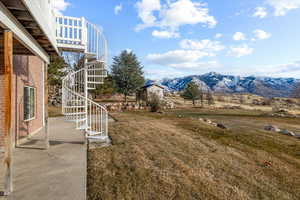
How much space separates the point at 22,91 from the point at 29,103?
0.62 m

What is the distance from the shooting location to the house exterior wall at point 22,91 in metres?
4.34

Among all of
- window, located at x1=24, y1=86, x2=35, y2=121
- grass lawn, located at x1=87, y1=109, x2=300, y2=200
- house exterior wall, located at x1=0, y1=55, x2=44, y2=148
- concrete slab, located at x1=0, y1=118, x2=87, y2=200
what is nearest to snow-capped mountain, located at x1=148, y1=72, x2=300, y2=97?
house exterior wall, located at x1=0, y1=55, x2=44, y2=148

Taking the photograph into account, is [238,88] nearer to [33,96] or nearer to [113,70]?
[113,70]

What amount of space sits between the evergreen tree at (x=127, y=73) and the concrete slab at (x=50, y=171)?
16.8m

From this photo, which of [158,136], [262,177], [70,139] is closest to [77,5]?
[70,139]

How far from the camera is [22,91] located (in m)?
4.88

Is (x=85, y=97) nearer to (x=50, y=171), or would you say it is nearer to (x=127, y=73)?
(x=50, y=171)

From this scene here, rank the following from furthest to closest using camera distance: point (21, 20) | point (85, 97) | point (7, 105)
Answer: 1. point (85, 97)
2. point (21, 20)
3. point (7, 105)

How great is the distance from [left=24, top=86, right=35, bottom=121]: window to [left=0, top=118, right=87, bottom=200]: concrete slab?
857 millimetres

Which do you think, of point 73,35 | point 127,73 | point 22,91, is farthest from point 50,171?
point 127,73

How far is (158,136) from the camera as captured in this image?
18.3 feet

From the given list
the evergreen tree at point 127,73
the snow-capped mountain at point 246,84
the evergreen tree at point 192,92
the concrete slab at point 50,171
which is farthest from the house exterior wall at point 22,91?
the snow-capped mountain at point 246,84

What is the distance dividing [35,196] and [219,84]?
318ft

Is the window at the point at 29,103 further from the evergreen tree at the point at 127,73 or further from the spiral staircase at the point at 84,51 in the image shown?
the evergreen tree at the point at 127,73
